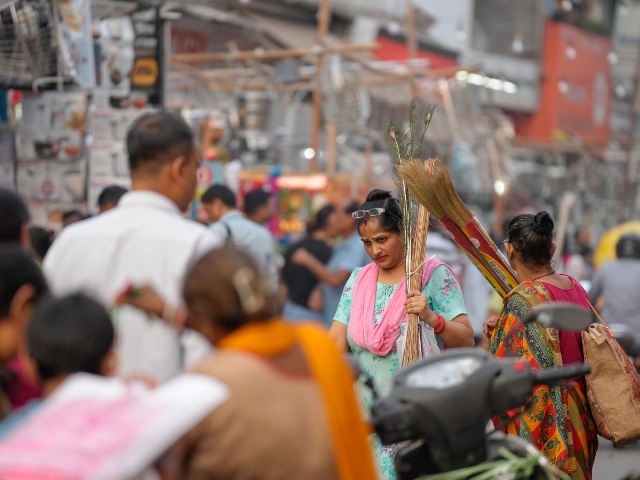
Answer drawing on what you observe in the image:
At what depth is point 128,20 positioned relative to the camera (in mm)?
10758

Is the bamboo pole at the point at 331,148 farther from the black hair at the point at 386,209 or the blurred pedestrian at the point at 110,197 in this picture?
the black hair at the point at 386,209

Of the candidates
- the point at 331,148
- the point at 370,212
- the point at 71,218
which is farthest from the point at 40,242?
the point at 331,148

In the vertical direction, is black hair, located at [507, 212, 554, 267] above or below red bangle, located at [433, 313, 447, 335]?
above

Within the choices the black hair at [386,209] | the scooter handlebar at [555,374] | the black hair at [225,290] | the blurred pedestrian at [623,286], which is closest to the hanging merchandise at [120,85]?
the blurred pedestrian at [623,286]

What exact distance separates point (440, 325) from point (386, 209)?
2.06 feet

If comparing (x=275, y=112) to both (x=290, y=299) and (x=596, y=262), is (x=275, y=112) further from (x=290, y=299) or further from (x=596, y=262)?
(x=290, y=299)

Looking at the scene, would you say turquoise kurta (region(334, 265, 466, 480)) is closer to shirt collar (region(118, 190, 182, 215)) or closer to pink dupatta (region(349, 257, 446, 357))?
pink dupatta (region(349, 257, 446, 357))

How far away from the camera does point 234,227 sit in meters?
8.45

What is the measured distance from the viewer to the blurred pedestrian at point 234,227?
826 cm

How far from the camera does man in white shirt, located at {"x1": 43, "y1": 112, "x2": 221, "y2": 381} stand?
367cm

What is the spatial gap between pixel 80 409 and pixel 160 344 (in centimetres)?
116

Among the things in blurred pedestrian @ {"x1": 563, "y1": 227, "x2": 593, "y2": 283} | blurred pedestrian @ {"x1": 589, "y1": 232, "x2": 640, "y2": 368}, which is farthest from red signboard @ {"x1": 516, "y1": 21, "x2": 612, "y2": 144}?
blurred pedestrian @ {"x1": 589, "y1": 232, "x2": 640, "y2": 368}

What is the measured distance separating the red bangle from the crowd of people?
0.04ft

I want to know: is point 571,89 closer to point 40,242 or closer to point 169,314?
point 40,242
